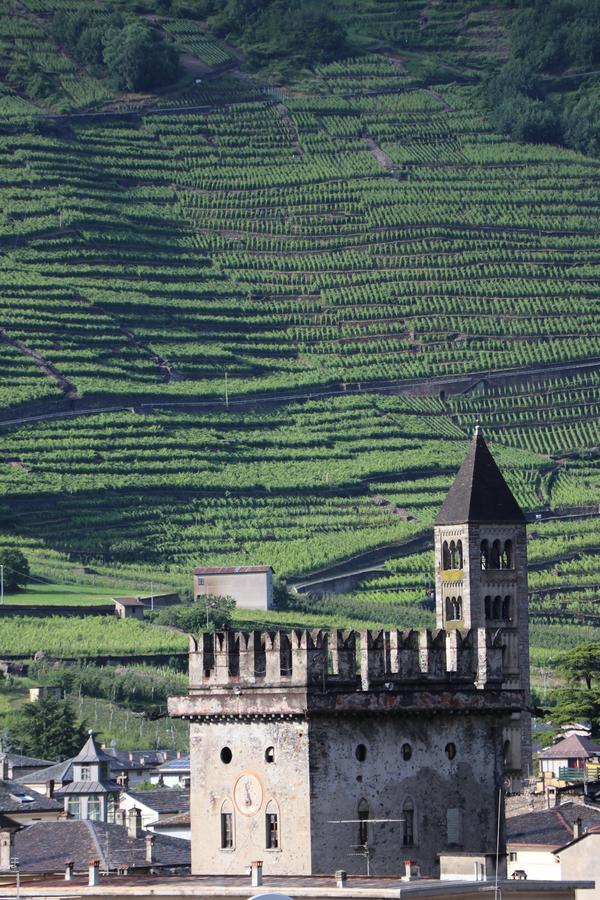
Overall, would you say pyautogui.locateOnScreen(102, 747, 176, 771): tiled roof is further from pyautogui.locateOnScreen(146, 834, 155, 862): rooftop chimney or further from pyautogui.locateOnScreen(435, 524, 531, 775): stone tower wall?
pyautogui.locateOnScreen(146, 834, 155, 862): rooftop chimney

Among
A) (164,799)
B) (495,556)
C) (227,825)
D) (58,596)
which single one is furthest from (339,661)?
(58,596)

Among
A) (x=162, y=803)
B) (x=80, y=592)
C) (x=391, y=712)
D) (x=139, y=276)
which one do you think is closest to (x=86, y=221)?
(x=139, y=276)

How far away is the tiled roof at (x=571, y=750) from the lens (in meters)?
81.7

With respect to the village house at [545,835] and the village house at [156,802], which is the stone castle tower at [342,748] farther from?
the village house at [156,802]

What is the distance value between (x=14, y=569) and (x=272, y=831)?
9327 cm

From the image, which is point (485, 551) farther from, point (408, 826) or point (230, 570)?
point (408, 826)

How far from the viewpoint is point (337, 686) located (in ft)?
138

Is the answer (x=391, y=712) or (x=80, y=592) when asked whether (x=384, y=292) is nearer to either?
(x=80, y=592)

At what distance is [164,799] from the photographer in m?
74.8

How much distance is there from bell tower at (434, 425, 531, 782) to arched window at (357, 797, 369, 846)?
47.2 metres

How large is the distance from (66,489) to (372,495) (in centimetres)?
1623

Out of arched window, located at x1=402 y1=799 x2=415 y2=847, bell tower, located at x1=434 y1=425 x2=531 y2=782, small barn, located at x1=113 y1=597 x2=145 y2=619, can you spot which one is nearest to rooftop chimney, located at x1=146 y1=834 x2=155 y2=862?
arched window, located at x1=402 y1=799 x2=415 y2=847

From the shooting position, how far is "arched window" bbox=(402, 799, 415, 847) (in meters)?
42.7

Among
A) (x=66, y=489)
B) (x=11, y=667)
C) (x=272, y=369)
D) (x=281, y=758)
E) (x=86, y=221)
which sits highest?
(x=86, y=221)
